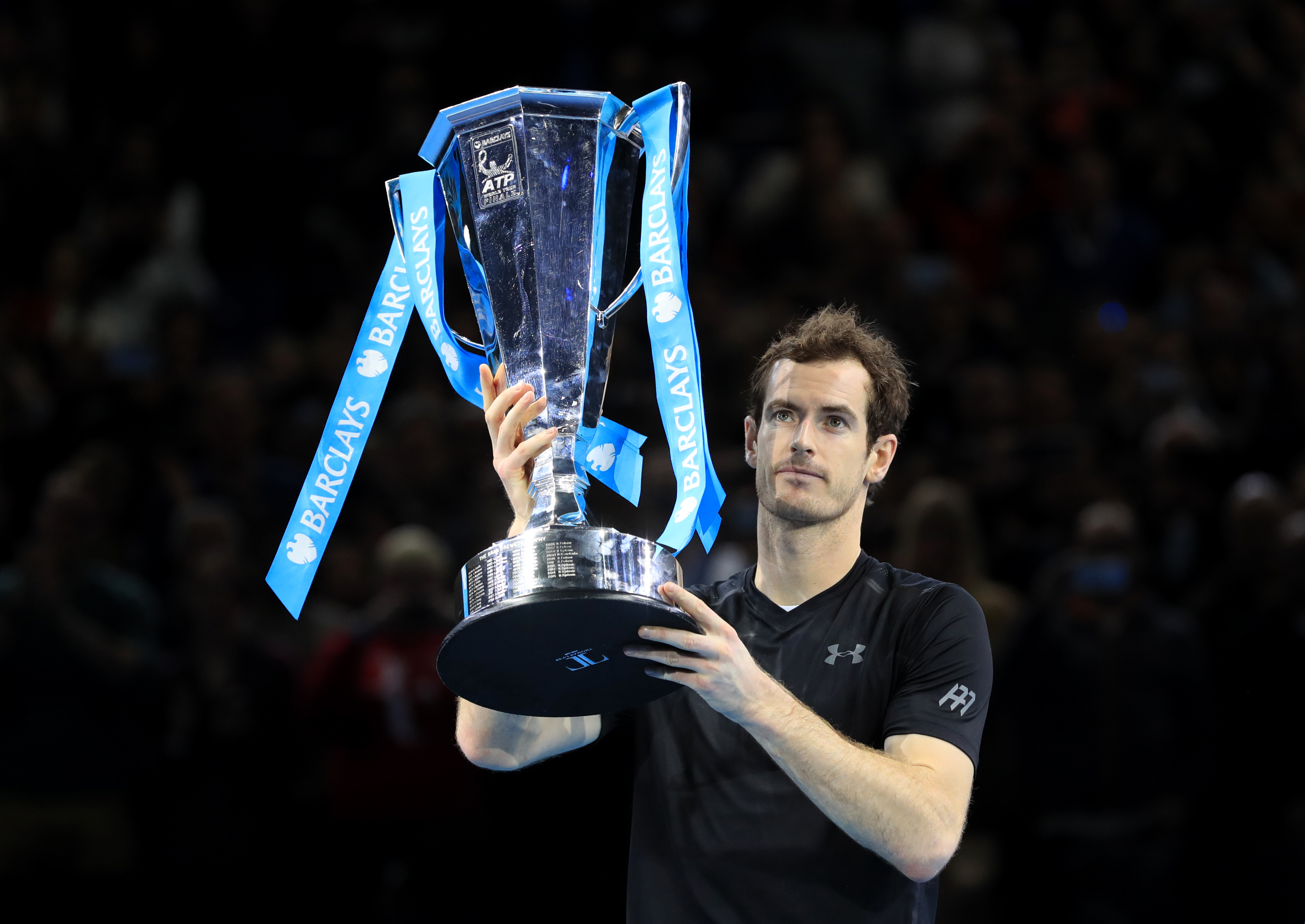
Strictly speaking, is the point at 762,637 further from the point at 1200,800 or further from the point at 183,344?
the point at 183,344

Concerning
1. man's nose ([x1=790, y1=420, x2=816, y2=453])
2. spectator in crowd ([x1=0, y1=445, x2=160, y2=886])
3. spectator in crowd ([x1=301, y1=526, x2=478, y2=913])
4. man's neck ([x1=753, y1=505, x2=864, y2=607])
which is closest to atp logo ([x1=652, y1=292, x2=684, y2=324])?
man's nose ([x1=790, y1=420, x2=816, y2=453])

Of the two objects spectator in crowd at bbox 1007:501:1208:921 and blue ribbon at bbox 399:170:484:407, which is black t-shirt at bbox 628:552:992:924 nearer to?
blue ribbon at bbox 399:170:484:407

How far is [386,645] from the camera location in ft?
21.2

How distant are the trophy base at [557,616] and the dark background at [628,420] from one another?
106 cm

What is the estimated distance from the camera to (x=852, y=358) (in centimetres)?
345

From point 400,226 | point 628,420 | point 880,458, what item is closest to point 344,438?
point 400,226

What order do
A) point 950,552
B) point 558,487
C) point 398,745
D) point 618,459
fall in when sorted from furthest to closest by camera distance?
point 950,552 < point 398,745 < point 618,459 < point 558,487

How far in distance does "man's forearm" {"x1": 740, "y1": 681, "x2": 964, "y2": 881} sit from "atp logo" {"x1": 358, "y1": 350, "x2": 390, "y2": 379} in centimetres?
115

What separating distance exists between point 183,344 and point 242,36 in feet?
9.49

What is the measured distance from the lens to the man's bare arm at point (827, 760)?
2.76 metres

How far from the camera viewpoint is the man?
115 inches

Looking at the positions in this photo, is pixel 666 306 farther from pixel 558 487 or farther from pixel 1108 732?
pixel 1108 732

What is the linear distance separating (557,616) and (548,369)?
1.86 ft

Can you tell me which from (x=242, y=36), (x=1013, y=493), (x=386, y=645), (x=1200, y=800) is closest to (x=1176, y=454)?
(x=1013, y=493)
